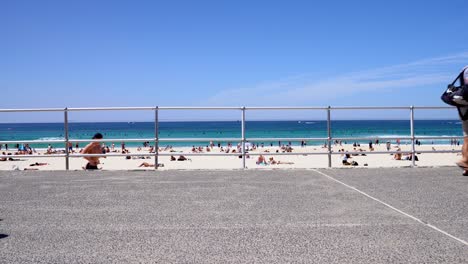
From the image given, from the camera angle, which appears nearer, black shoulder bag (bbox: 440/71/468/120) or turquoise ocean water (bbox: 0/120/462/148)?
black shoulder bag (bbox: 440/71/468/120)

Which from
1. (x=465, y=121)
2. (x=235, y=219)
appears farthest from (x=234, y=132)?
(x=235, y=219)

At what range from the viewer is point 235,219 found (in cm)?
499

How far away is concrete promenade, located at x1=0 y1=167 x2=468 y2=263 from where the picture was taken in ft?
12.3

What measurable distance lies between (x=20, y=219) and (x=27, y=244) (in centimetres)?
116

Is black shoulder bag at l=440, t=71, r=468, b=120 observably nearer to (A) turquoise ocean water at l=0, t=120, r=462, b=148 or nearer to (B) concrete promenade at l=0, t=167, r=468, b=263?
(B) concrete promenade at l=0, t=167, r=468, b=263

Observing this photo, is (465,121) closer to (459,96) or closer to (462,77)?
(459,96)

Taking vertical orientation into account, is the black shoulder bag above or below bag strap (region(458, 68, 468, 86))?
below

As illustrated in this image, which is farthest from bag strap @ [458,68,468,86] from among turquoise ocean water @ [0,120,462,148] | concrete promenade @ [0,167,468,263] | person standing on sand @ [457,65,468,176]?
turquoise ocean water @ [0,120,462,148]

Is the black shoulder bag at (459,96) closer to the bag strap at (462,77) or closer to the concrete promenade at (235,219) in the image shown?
the bag strap at (462,77)

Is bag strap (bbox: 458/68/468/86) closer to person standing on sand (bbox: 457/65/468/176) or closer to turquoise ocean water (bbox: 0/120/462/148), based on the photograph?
person standing on sand (bbox: 457/65/468/176)

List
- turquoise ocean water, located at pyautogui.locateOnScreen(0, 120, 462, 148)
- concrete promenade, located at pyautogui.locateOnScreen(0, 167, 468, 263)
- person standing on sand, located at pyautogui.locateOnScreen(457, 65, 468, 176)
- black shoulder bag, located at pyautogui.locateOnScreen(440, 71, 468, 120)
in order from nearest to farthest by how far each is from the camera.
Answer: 1. concrete promenade, located at pyautogui.locateOnScreen(0, 167, 468, 263)
2. black shoulder bag, located at pyautogui.locateOnScreen(440, 71, 468, 120)
3. person standing on sand, located at pyautogui.locateOnScreen(457, 65, 468, 176)
4. turquoise ocean water, located at pyautogui.locateOnScreen(0, 120, 462, 148)

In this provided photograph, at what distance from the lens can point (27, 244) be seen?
4047 millimetres

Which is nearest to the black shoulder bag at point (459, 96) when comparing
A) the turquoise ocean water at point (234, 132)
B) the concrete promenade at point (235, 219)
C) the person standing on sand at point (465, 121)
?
the person standing on sand at point (465, 121)

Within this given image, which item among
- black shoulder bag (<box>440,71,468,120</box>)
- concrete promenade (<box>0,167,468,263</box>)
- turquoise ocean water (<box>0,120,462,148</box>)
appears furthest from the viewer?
turquoise ocean water (<box>0,120,462,148</box>)
